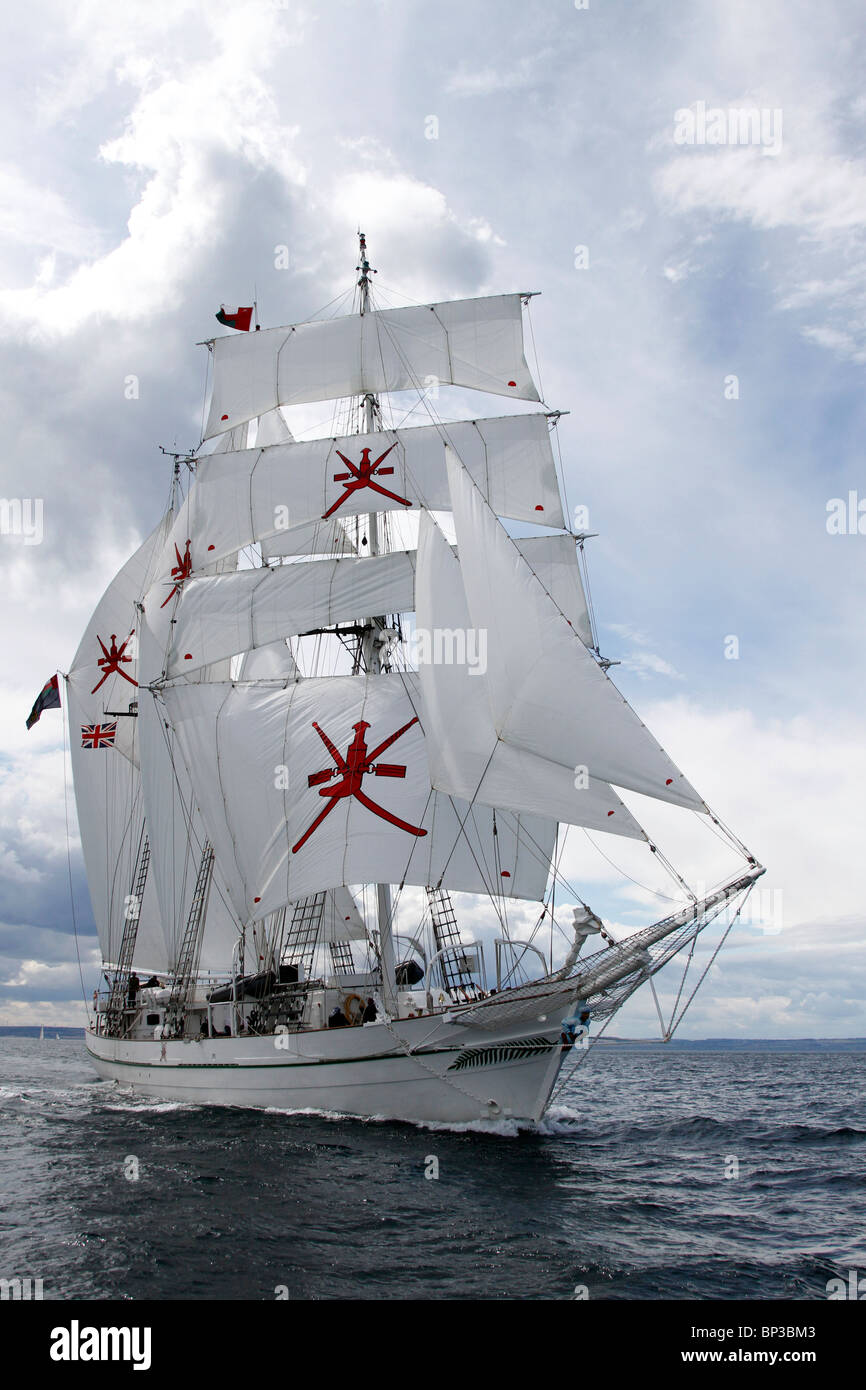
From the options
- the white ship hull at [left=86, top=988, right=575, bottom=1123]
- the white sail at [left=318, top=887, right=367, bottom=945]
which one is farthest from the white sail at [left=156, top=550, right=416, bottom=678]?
the white ship hull at [left=86, top=988, right=575, bottom=1123]

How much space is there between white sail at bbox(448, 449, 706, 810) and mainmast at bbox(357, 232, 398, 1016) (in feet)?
31.9

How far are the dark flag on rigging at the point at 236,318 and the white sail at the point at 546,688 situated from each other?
23.4 m

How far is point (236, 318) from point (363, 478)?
1100 cm

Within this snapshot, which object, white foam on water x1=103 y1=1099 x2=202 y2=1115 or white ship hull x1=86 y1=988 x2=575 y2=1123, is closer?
white ship hull x1=86 y1=988 x2=575 y2=1123

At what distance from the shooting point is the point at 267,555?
35312 millimetres

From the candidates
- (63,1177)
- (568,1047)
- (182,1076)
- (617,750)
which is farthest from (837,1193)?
(182,1076)

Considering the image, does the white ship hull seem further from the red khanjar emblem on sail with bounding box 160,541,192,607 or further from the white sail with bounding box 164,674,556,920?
the red khanjar emblem on sail with bounding box 160,541,192,607

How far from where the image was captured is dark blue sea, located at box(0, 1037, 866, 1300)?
11.4 m

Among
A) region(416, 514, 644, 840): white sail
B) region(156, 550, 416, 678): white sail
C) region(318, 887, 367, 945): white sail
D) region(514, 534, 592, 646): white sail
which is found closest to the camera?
region(416, 514, 644, 840): white sail

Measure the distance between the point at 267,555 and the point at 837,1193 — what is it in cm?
2779

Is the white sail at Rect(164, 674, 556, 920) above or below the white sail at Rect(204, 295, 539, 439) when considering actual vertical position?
below

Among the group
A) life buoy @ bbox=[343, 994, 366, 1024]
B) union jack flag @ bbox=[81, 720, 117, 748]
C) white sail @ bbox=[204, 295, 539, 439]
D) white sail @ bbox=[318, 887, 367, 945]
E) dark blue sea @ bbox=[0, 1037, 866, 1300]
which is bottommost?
dark blue sea @ bbox=[0, 1037, 866, 1300]

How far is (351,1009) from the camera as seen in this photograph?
82.5 ft

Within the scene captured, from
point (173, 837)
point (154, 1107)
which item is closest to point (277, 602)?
point (173, 837)
